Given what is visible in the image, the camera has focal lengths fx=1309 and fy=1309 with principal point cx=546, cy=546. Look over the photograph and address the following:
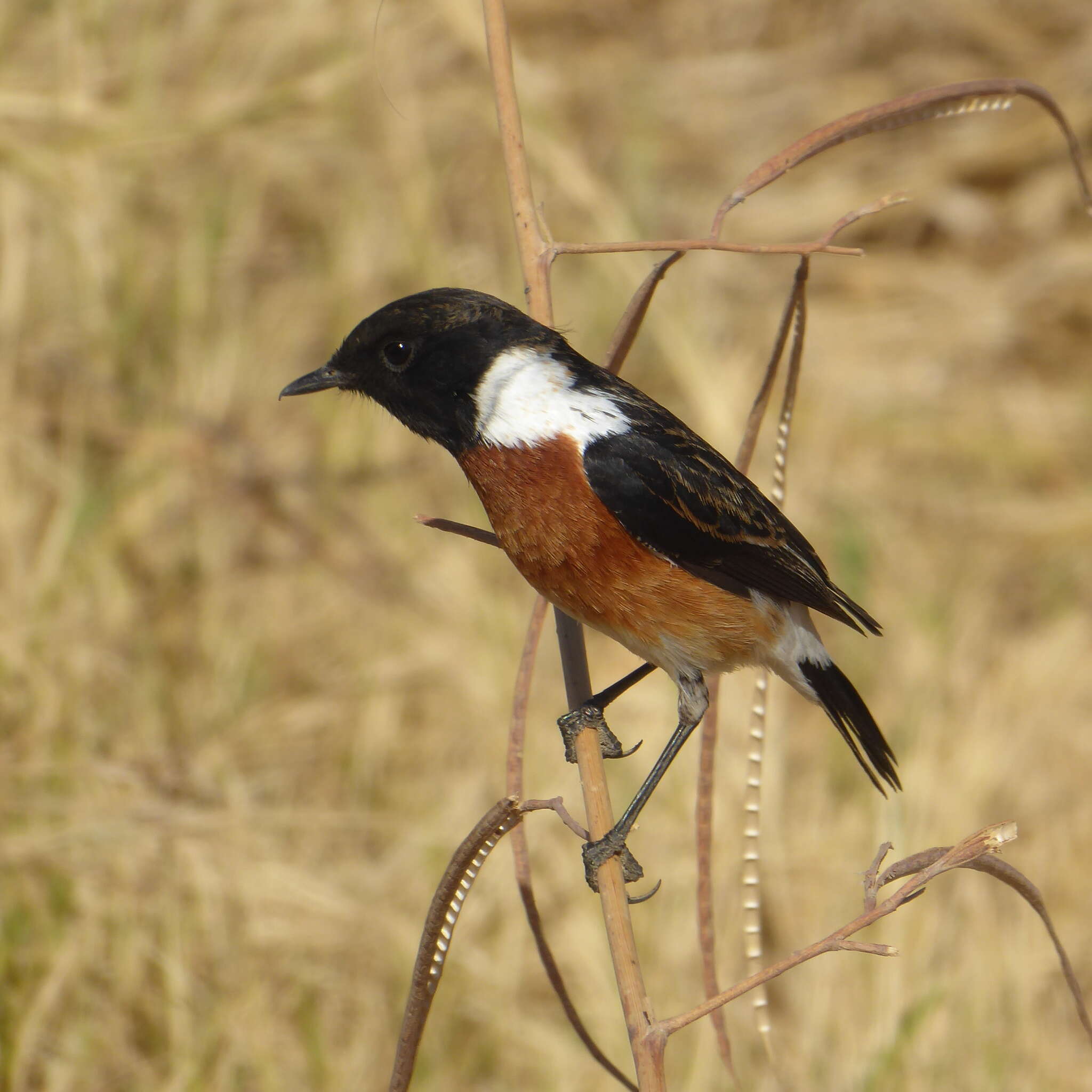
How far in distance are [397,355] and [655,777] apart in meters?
1.01

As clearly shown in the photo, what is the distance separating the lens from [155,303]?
6.02m

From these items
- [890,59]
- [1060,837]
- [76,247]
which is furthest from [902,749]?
[890,59]

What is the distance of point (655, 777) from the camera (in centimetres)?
267

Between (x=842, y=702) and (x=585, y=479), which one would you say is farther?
(x=842, y=702)

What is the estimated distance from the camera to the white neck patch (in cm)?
261

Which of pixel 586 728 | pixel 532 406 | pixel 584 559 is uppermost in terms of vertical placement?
pixel 532 406

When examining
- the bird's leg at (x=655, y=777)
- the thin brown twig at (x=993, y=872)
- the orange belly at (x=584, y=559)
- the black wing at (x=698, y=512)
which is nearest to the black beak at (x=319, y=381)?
the orange belly at (x=584, y=559)

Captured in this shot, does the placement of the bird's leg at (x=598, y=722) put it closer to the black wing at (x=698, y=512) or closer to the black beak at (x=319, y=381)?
the black wing at (x=698, y=512)

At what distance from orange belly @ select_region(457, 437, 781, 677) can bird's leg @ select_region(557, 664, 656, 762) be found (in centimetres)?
17

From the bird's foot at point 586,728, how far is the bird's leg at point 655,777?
0.09 metres

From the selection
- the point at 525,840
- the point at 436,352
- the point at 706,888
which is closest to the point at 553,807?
the point at 525,840

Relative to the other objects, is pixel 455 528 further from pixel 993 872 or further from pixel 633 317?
pixel 993 872

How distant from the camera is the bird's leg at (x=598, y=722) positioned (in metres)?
2.22

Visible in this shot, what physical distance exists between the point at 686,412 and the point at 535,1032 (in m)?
3.24
